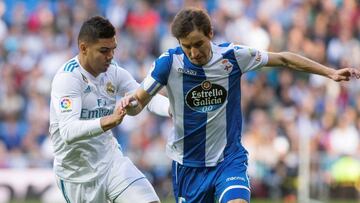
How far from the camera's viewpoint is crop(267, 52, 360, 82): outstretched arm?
8664 mm

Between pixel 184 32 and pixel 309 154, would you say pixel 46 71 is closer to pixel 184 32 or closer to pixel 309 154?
pixel 309 154

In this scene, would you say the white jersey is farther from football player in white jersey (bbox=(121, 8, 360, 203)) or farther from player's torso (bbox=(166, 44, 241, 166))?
player's torso (bbox=(166, 44, 241, 166))

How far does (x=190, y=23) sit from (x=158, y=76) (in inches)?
22.4

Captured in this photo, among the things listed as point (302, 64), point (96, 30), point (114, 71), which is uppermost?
point (96, 30)

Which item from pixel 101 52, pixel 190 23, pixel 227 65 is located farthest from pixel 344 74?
pixel 101 52

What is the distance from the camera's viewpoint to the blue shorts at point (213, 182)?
8.77 meters

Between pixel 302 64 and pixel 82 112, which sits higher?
pixel 302 64

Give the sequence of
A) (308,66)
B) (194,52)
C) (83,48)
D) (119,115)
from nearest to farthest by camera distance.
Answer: (119,115)
(194,52)
(308,66)
(83,48)

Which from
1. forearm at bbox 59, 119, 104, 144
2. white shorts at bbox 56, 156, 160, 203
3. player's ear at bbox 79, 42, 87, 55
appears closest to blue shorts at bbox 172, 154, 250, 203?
white shorts at bbox 56, 156, 160, 203

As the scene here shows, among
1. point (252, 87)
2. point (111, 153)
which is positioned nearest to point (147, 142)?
point (252, 87)

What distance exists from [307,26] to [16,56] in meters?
5.82

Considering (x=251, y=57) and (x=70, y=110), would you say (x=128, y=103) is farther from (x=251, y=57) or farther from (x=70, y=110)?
(x=251, y=57)

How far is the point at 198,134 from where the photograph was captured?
29.8 feet

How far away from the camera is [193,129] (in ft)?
29.8
